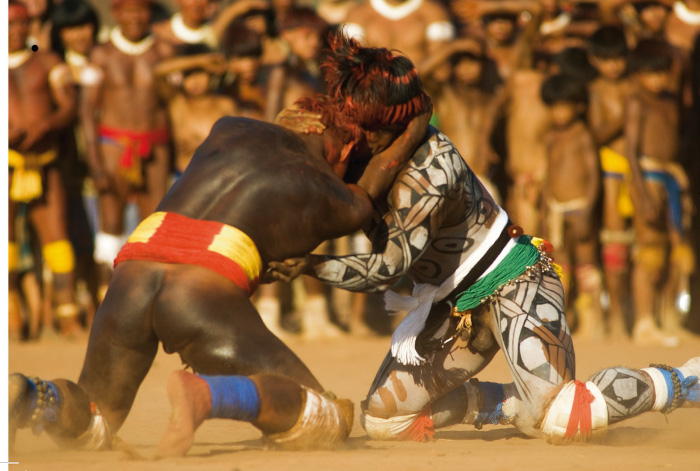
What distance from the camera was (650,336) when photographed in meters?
7.09

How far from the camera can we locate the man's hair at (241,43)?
773 cm

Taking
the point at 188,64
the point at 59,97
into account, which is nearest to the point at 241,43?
the point at 188,64

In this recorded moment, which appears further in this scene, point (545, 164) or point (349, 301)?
point (349, 301)

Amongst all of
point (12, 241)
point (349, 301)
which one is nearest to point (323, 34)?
point (349, 301)

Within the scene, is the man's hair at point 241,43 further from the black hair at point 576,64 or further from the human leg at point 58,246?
the black hair at point 576,64

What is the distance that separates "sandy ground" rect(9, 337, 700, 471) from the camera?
3277 millimetres

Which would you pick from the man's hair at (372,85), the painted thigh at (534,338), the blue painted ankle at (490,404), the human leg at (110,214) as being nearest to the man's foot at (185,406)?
the man's hair at (372,85)

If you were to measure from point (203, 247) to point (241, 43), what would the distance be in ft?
15.2

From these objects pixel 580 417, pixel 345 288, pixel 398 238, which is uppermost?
pixel 398 238

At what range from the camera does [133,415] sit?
481cm

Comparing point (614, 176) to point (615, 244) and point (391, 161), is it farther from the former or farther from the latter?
point (391, 161)

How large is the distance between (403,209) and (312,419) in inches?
34.3

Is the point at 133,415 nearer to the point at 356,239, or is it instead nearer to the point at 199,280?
the point at 199,280

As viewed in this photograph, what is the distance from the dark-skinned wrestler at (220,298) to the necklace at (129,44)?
170 inches
